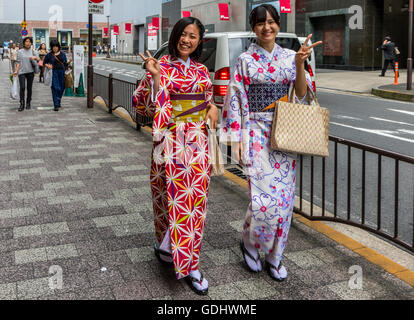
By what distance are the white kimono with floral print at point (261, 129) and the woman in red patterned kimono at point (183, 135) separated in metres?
0.20

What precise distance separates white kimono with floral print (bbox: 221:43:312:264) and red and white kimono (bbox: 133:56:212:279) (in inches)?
9.2

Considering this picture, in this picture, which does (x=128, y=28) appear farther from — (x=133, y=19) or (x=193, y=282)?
(x=193, y=282)

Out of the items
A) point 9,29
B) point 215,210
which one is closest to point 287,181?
point 215,210

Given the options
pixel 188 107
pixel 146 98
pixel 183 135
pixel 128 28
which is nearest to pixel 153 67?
pixel 146 98

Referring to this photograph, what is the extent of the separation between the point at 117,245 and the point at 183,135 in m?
1.32

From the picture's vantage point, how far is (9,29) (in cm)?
7244

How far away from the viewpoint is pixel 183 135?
322 cm

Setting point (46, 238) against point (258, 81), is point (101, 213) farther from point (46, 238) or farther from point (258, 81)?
point (258, 81)

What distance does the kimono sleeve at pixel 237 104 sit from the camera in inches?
131

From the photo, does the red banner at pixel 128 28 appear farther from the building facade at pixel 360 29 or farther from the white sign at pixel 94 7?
the white sign at pixel 94 7

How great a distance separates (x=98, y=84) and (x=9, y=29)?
66.3 m

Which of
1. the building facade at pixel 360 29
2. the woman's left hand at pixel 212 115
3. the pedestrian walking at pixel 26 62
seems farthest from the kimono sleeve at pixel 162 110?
the building facade at pixel 360 29

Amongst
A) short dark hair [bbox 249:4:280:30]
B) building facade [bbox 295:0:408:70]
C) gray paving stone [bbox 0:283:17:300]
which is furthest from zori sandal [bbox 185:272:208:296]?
building facade [bbox 295:0:408:70]

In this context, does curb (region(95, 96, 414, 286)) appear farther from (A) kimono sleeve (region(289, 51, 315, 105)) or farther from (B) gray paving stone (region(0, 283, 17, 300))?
(B) gray paving stone (region(0, 283, 17, 300))
